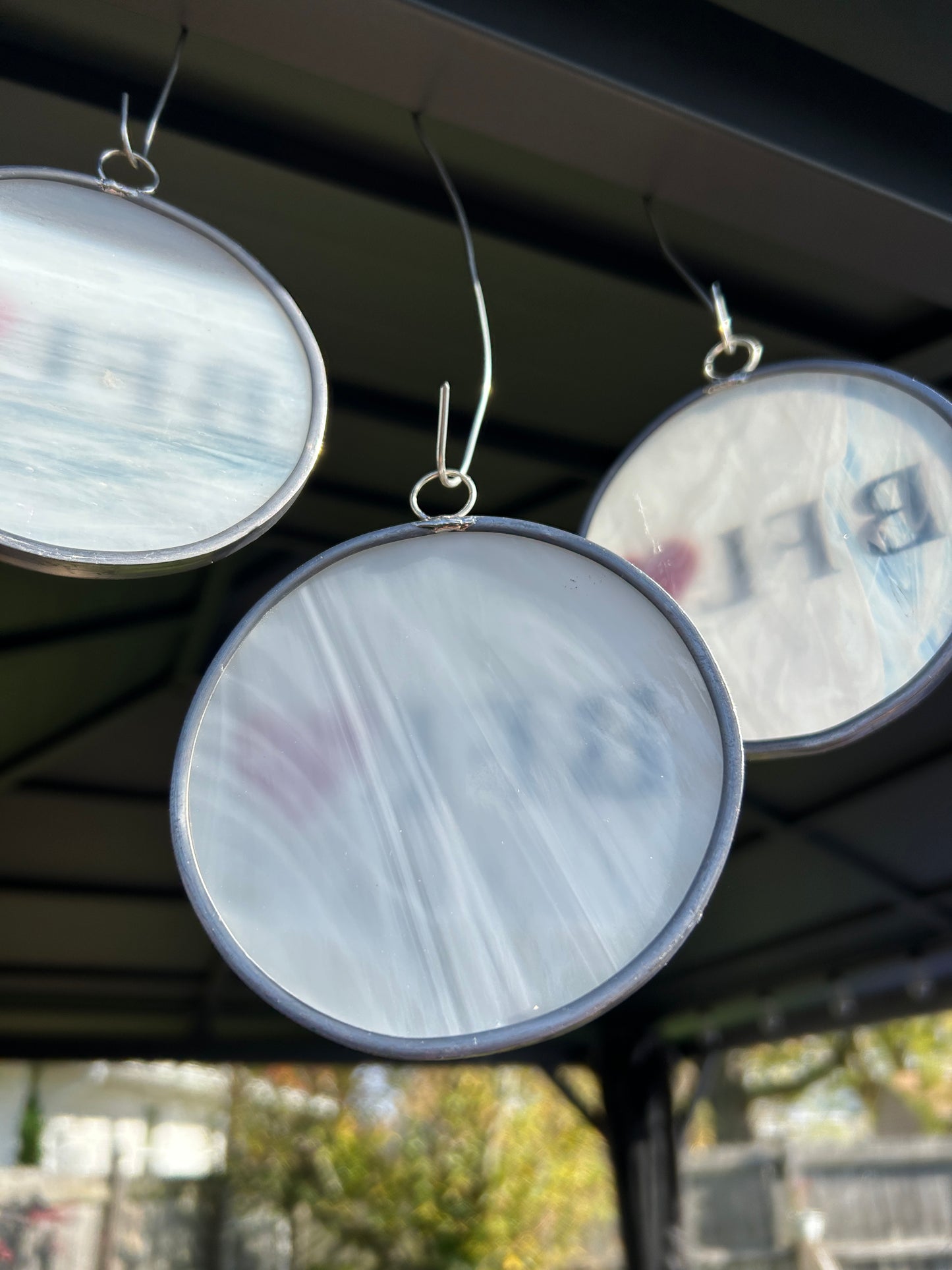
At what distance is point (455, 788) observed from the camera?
82 cm

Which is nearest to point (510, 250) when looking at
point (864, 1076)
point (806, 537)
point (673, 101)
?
point (673, 101)

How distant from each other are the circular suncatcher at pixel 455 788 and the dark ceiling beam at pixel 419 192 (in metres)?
1.07

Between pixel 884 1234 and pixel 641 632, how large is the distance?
25.7 feet

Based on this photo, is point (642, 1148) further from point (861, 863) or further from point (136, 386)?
point (136, 386)

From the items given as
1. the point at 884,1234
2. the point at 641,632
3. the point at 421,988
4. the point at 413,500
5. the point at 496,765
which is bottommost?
the point at 884,1234

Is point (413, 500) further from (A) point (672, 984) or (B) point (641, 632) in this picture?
(A) point (672, 984)

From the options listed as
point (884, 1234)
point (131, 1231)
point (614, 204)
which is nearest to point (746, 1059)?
point (884, 1234)

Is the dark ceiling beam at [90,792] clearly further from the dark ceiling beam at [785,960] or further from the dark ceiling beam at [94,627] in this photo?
the dark ceiling beam at [785,960]

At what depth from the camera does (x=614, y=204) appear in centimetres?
184

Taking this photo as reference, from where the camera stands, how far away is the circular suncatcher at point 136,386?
2.96ft

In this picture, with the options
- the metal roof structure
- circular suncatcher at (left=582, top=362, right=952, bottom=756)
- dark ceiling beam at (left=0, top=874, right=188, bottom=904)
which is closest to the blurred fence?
the metal roof structure

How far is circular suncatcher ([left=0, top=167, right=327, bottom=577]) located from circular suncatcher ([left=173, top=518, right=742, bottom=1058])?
14 centimetres

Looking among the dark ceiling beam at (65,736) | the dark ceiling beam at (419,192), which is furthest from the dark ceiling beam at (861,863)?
the dark ceiling beam at (65,736)

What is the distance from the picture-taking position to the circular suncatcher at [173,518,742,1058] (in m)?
0.73
